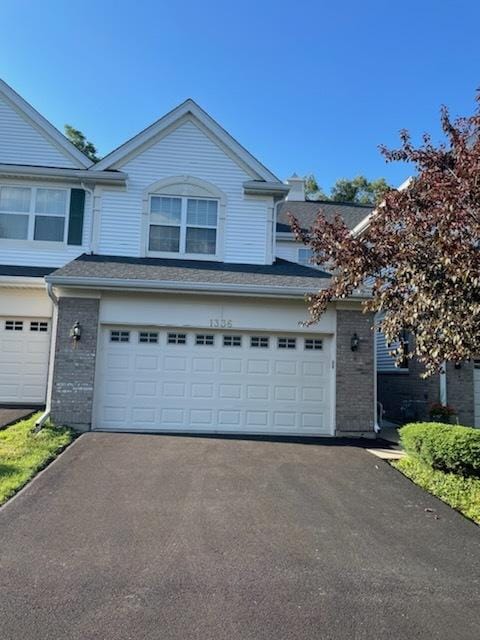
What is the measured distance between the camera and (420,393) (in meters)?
13.4

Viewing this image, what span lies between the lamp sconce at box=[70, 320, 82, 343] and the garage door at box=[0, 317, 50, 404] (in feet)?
10.1

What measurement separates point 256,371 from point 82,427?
3.96m

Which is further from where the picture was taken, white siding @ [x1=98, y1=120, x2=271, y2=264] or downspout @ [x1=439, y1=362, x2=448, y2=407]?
white siding @ [x1=98, y1=120, x2=271, y2=264]

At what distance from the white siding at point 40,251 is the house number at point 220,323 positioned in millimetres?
4875

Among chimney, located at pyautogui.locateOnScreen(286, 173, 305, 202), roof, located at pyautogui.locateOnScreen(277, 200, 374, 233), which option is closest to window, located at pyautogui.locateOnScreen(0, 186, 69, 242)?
roof, located at pyautogui.locateOnScreen(277, 200, 374, 233)

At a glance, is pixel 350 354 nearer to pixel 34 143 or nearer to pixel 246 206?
pixel 246 206

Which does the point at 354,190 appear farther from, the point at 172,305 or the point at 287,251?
the point at 172,305

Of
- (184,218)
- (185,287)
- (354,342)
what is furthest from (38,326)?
(354,342)

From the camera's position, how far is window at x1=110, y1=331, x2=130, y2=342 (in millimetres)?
10938

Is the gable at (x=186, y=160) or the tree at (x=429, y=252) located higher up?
the gable at (x=186, y=160)

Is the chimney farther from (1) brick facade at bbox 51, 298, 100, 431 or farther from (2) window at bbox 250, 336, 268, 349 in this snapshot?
(1) brick facade at bbox 51, 298, 100, 431

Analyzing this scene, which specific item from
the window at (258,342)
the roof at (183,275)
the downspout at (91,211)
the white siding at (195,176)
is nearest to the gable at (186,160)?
the white siding at (195,176)

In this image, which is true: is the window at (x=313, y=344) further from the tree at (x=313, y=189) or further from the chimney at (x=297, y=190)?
the tree at (x=313, y=189)

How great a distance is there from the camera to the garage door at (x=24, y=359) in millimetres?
12922
